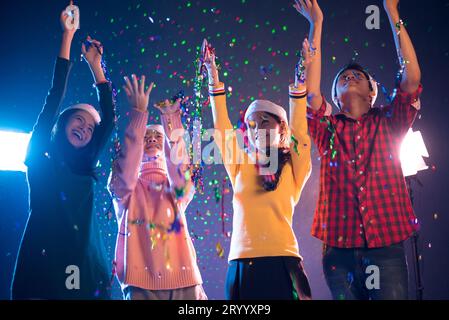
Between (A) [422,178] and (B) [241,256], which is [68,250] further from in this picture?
(A) [422,178]

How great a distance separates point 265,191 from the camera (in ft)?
7.51

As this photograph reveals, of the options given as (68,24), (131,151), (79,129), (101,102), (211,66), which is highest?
(68,24)

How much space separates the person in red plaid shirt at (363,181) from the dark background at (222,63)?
2.89ft

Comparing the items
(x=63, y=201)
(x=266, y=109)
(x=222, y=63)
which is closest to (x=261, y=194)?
(x=266, y=109)

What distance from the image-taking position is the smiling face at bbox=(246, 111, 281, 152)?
7.89 feet

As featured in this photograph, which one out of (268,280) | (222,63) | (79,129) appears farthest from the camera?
(222,63)

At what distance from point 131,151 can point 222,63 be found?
1.21 meters

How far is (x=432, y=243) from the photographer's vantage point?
3.45 metres

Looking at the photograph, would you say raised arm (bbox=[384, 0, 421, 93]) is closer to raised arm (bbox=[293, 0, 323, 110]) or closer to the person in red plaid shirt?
the person in red plaid shirt

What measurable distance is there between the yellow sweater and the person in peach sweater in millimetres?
216

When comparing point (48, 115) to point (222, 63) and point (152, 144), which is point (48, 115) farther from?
point (222, 63)

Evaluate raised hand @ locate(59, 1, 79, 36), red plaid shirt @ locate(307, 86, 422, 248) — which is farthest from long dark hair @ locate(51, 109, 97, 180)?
red plaid shirt @ locate(307, 86, 422, 248)
